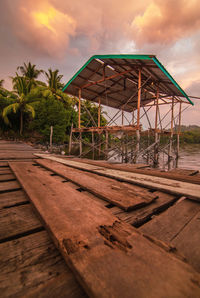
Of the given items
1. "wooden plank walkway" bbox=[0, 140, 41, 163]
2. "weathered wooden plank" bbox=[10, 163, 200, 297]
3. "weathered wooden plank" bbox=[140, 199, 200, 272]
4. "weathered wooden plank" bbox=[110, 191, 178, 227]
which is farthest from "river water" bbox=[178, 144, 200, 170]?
"weathered wooden plank" bbox=[10, 163, 200, 297]

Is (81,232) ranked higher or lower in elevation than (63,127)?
lower

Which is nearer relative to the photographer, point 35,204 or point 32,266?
point 32,266

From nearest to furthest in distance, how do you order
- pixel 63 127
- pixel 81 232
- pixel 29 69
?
pixel 81 232, pixel 63 127, pixel 29 69

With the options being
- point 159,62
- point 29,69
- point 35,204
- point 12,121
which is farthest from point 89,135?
point 35,204

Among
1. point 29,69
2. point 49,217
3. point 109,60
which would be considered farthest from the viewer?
point 29,69

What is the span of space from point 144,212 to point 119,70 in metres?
9.05

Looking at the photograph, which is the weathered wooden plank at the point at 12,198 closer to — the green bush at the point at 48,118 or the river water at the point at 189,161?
the river water at the point at 189,161

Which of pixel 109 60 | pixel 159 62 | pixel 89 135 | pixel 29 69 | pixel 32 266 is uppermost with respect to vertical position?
pixel 29 69

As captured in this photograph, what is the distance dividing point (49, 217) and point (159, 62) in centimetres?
726

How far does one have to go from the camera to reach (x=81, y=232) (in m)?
0.75

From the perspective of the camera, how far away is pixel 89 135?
85.2ft

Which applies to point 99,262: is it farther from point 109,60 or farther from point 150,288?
point 109,60

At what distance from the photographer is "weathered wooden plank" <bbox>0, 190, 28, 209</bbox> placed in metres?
1.18

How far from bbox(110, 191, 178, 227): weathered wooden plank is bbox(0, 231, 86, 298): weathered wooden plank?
0.49m
